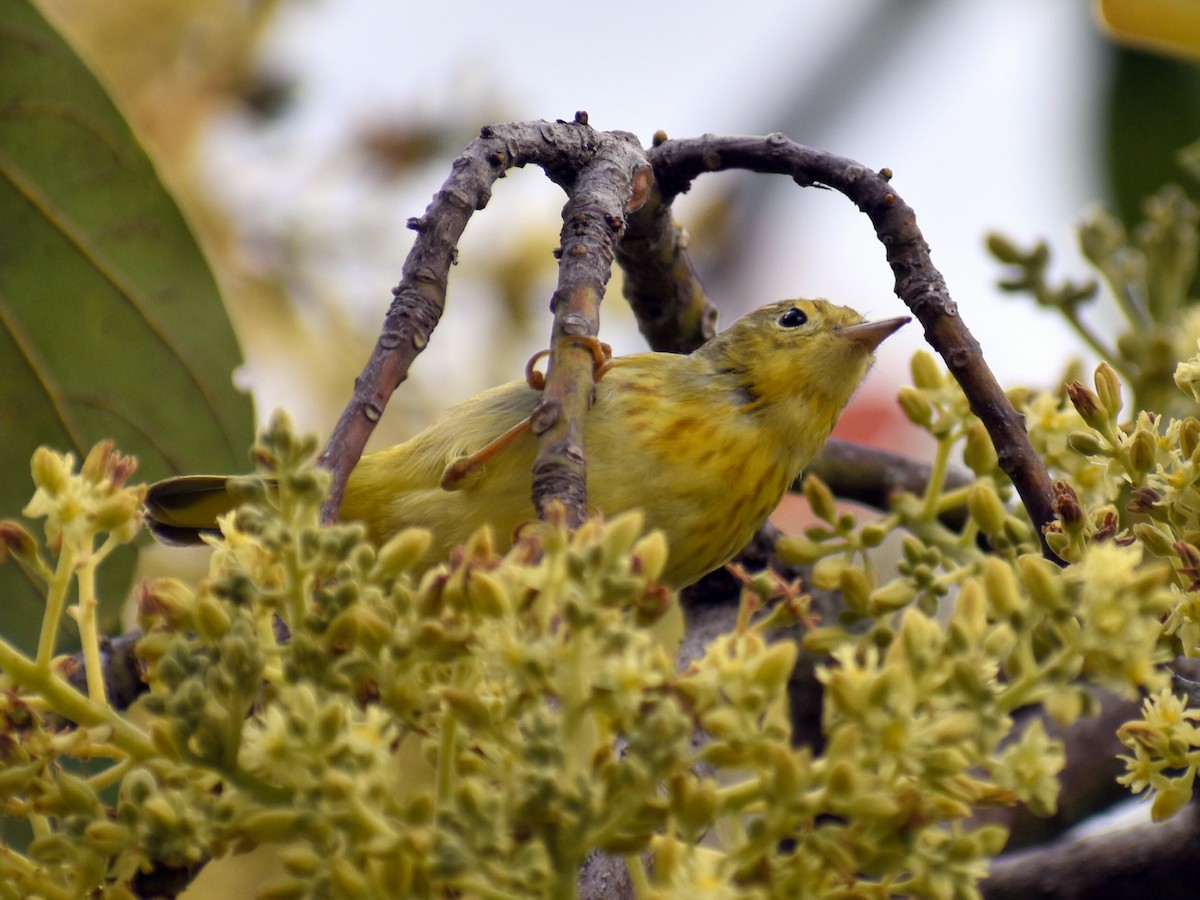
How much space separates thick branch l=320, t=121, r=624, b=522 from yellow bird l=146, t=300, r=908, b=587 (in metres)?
0.88

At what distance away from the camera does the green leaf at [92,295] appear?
2.85 metres

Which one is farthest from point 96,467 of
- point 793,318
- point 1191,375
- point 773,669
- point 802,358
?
point 793,318

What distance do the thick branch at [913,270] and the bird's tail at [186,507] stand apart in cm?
123

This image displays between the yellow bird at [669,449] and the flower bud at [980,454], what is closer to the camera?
the flower bud at [980,454]

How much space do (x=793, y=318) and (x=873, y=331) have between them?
0.86 feet

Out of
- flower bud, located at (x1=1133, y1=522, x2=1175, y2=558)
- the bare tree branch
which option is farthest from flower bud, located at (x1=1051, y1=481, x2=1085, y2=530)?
the bare tree branch

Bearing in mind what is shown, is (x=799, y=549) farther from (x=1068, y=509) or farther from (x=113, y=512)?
(x=113, y=512)

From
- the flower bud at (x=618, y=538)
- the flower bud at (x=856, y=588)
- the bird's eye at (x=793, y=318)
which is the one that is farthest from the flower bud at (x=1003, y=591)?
the bird's eye at (x=793, y=318)

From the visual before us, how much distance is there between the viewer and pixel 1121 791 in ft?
10.3

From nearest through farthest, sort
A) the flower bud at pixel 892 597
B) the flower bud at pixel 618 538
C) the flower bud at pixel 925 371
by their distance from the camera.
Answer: the flower bud at pixel 618 538
the flower bud at pixel 892 597
the flower bud at pixel 925 371

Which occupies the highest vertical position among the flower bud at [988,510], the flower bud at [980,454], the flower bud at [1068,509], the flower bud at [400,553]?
the flower bud at [980,454]

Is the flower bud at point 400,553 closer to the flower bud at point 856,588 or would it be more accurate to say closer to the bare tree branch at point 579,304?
the bare tree branch at point 579,304

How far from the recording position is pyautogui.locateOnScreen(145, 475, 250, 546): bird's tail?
286 centimetres

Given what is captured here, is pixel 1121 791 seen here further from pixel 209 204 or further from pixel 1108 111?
pixel 209 204
